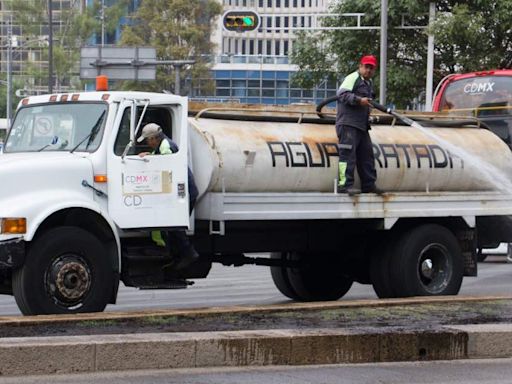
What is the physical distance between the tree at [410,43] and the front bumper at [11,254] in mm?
25730

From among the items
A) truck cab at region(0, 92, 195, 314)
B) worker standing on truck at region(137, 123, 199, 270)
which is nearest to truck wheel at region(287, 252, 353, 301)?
worker standing on truck at region(137, 123, 199, 270)

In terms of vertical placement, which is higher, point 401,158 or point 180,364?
point 401,158

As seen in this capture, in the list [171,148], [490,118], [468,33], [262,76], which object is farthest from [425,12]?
[262,76]

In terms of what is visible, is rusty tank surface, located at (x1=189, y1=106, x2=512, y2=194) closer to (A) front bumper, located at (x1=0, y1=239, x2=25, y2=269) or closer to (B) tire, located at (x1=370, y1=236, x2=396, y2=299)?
(B) tire, located at (x1=370, y1=236, x2=396, y2=299)

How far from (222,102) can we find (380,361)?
4.68m

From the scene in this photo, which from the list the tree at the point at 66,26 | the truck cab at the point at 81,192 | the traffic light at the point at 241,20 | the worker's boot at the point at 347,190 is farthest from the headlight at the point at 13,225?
the tree at the point at 66,26

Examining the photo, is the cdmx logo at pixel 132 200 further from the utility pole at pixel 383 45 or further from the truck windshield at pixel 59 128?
the utility pole at pixel 383 45

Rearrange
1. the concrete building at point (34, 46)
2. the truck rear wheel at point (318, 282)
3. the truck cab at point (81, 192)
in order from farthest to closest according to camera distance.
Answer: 1. the concrete building at point (34, 46)
2. the truck rear wheel at point (318, 282)
3. the truck cab at point (81, 192)

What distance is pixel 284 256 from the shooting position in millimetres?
14359

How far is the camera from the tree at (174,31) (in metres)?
77.8

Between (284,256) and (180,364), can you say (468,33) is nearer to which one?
(284,256)

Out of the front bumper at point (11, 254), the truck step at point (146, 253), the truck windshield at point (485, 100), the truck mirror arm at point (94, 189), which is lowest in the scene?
the truck step at point (146, 253)

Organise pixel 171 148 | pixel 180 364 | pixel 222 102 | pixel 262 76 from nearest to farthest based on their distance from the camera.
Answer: pixel 180 364 < pixel 171 148 < pixel 222 102 < pixel 262 76

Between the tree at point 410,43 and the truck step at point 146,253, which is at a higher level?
the tree at point 410,43
